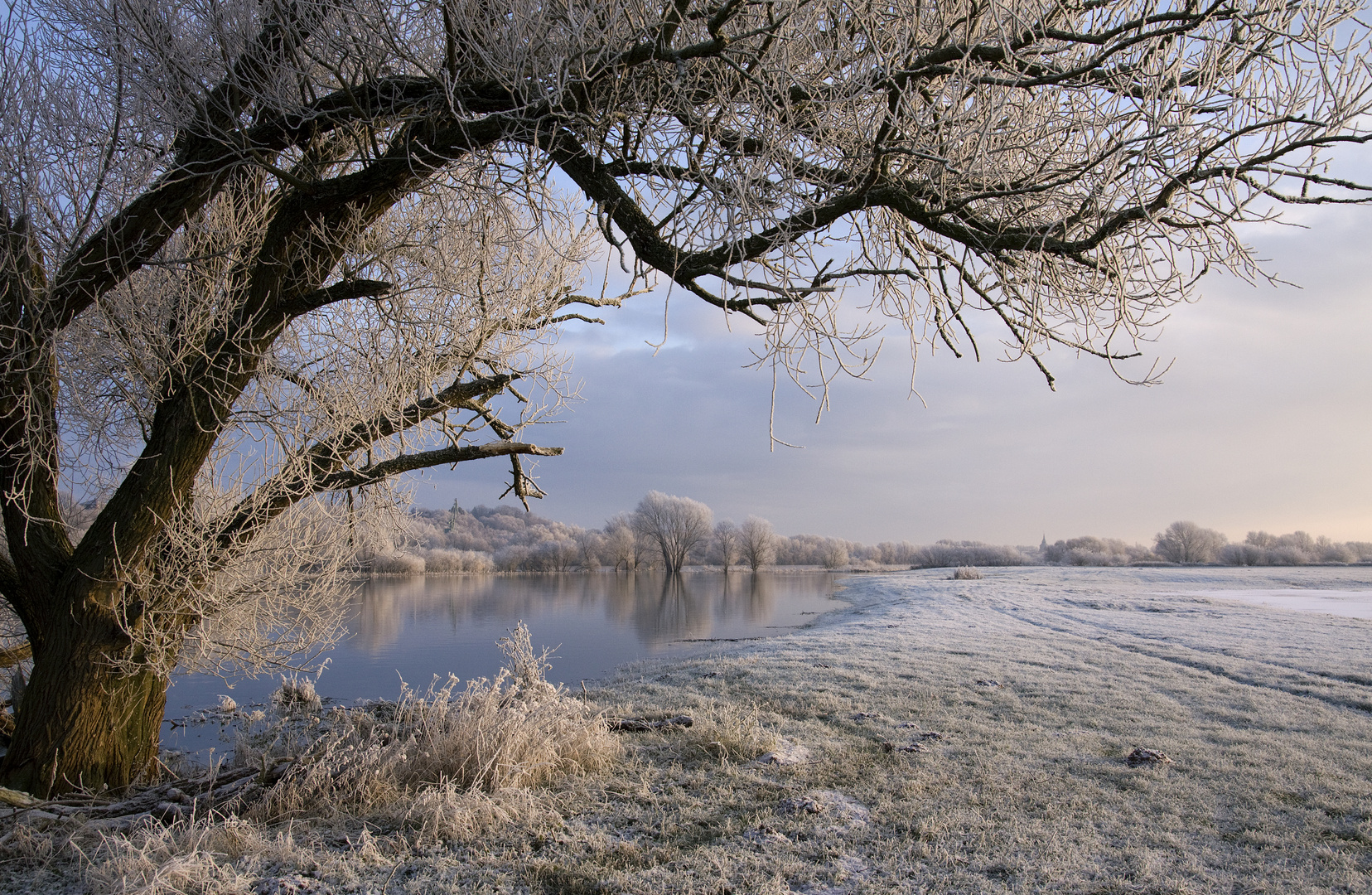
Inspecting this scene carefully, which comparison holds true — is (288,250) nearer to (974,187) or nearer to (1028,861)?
(974,187)

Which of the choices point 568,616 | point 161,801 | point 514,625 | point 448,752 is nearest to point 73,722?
point 161,801

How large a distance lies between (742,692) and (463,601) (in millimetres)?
19387

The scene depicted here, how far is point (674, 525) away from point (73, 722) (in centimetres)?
4567

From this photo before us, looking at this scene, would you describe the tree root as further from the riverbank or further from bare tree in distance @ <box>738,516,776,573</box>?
bare tree in distance @ <box>738,516,776,573</box>

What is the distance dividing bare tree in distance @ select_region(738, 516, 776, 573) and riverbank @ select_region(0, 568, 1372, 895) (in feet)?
143

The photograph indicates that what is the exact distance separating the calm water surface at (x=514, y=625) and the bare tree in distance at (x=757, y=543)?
15.7 metres

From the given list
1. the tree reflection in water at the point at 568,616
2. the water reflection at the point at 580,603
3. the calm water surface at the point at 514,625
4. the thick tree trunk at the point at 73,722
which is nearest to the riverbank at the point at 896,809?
the thick tree trunk at the point at 73,722

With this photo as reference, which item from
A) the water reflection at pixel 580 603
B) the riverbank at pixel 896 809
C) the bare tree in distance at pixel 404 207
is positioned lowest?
the water reflection at pixel 580 603

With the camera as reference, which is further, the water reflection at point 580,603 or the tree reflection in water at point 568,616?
the water reflection at point 580,603

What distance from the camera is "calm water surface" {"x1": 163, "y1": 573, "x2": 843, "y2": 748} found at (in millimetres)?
10273

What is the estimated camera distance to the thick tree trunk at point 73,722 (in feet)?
14.8

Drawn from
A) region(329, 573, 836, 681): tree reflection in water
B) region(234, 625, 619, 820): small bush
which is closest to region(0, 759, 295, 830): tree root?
region(234, 625, 619, 820): small bush

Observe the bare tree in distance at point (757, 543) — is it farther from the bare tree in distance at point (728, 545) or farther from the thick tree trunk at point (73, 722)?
the thick tree trunk at point (73, 722)

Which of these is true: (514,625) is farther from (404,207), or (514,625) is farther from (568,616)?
(404,207)
